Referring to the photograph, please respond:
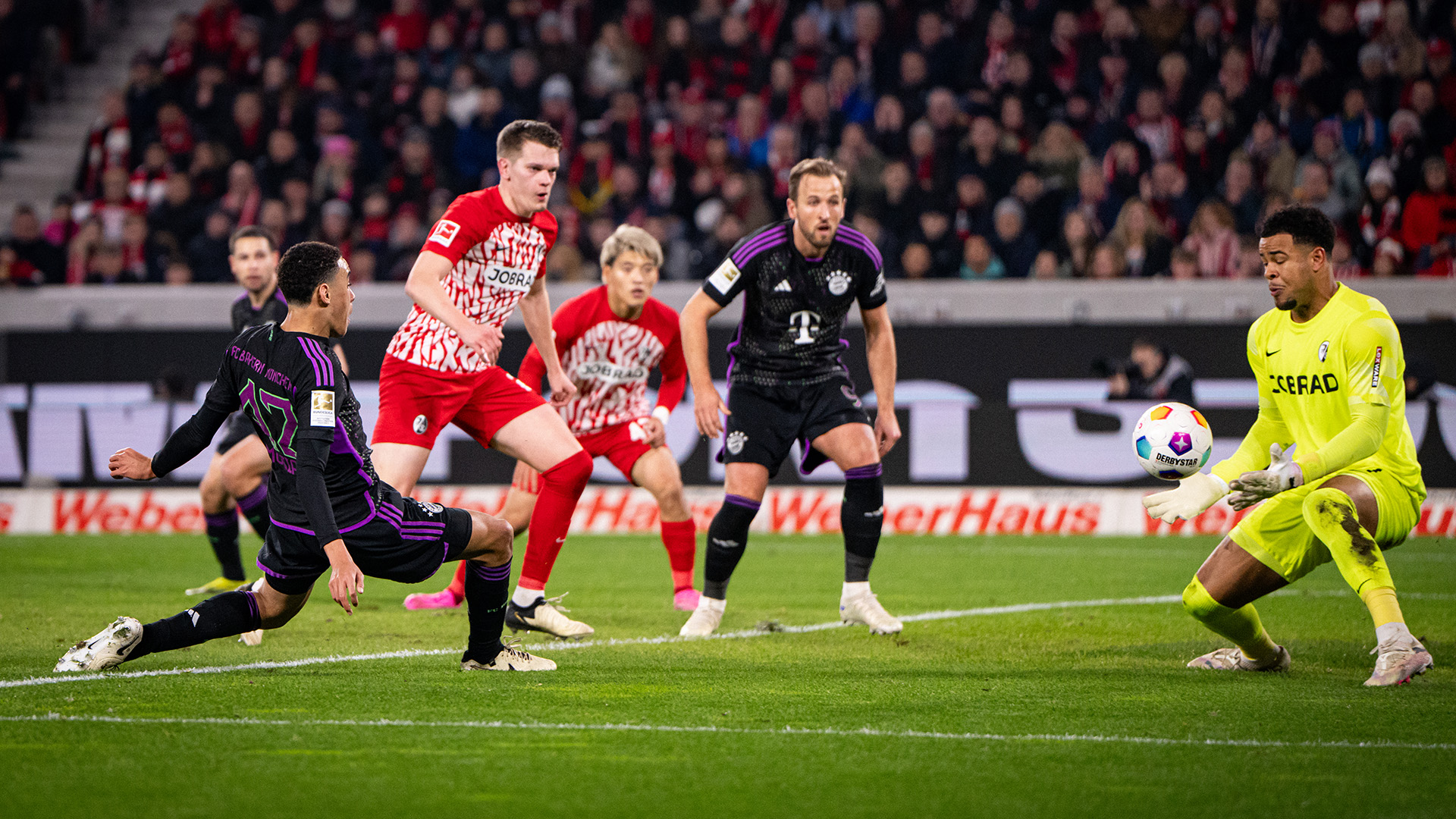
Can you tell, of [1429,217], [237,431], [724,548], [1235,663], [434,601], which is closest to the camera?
[1235,663]

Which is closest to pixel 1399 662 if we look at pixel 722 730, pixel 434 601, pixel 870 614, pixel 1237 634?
pixel 1237 634

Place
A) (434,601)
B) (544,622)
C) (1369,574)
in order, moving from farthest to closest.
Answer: (434,601) < (544,622) < (1369,574)

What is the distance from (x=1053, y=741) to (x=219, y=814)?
8.12ft

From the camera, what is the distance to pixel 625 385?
28.3 feet

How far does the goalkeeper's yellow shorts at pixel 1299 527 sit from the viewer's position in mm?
6023

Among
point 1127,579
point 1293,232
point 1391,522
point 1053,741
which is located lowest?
point 1127,579

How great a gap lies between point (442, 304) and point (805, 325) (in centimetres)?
188

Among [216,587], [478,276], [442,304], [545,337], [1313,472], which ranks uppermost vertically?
[478,276]

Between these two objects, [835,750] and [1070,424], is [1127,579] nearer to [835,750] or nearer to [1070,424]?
[1070,424]

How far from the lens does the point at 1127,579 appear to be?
385 inches

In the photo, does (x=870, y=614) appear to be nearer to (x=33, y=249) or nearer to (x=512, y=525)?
(x=512, y=525)

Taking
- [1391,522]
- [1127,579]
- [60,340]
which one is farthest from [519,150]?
[60,340]

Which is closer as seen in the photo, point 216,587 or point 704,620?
point 704,620

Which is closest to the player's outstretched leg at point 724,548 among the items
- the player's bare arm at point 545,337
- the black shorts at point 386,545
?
the player's bare arm at point 545,337
